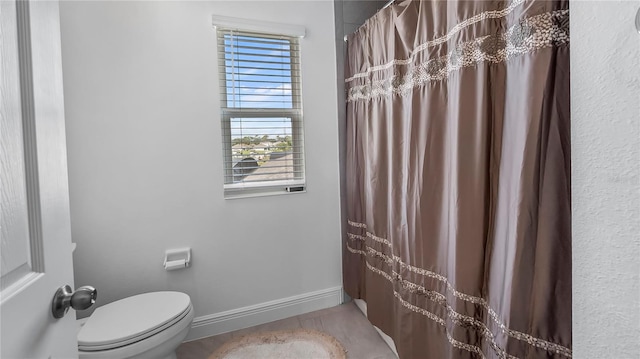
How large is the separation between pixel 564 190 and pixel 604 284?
1.44 ft

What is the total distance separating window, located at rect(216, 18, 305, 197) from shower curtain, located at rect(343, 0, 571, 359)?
0.61m

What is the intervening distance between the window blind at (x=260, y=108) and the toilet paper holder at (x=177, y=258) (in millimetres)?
489

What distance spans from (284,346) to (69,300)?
146cm

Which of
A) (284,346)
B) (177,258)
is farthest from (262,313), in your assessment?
(177,258)

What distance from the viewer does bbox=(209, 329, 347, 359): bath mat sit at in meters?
1.78

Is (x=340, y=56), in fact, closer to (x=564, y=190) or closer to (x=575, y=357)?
(x=564, y=190)

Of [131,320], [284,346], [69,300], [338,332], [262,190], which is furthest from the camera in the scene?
[262,190]

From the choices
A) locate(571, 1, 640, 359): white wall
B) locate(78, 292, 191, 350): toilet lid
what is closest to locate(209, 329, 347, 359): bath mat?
locate(78, 292, 191, 350): toilet lid

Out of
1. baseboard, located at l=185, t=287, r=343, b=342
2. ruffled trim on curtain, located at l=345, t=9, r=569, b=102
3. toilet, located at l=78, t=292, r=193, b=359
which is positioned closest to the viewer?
ruffled trim on curtain, located at l=345, t=9, r=569, b=102

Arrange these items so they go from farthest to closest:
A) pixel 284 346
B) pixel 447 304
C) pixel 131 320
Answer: pixel 284 346 < pixel 131 320 < pixel 447 304

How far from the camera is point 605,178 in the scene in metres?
0.52

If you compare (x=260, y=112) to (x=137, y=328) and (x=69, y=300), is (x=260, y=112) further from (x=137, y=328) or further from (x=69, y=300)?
(x=69, y=300)

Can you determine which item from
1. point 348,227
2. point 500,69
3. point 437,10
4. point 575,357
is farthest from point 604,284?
point 348,227

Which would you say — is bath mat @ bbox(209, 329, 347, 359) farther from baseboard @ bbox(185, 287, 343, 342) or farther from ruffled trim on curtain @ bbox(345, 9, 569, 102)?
ruffled trim on curtain @ bbox(345, 9, 569, 102)
